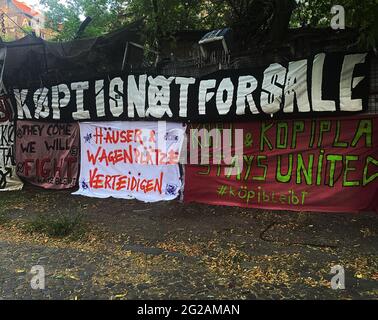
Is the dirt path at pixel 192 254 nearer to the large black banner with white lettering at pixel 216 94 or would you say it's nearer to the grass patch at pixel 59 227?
the grass patch at pixel 59 227

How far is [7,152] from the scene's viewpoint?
32.5 ft

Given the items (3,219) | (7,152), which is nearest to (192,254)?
(3,219)

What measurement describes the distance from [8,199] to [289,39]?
21.6 feet

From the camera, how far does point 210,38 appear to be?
757 cm

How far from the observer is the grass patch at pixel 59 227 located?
6.34 m

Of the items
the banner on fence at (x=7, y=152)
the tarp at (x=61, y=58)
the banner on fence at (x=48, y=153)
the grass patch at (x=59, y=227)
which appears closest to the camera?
the grass patch at (x=59, y=227)

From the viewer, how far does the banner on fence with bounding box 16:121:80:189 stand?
361 inches

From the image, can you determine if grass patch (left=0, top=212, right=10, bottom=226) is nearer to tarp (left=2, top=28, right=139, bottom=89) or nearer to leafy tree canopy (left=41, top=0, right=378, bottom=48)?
tarp (left=2, top=28, right=139, bottom=89)

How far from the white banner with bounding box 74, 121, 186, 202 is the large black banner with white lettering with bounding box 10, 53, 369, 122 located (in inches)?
9.4

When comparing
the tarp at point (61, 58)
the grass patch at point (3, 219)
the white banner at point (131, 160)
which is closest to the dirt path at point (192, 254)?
the grass patch at point (3, 219)

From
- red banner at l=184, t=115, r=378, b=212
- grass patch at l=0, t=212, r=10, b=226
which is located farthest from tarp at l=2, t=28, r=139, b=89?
grass patch at l=0, t=212, r=10, b=226

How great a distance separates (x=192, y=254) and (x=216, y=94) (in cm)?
302

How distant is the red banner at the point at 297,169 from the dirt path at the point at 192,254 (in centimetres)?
25

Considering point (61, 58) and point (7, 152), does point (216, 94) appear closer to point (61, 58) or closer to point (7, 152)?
point (61, 58)
